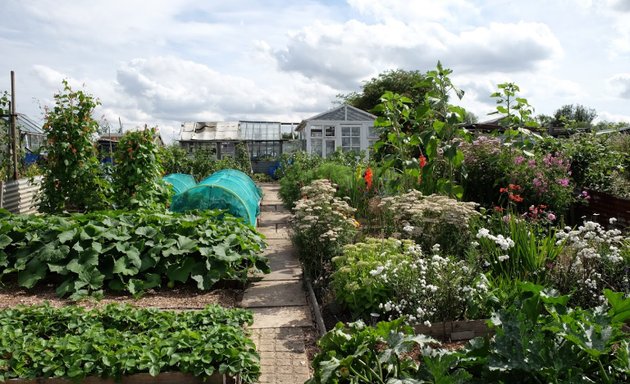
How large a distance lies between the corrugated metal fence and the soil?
3.53 m

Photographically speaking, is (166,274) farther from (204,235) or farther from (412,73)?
(412,73)

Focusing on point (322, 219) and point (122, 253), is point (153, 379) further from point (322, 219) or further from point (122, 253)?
point (322, 219)

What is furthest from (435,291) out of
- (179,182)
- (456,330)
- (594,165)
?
(179,182)

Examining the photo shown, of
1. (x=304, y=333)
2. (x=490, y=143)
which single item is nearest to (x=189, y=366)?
(x=304, y=333)

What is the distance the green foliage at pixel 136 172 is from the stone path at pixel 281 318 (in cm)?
196

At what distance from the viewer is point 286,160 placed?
750 inches

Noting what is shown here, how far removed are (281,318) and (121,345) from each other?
4.89 feet

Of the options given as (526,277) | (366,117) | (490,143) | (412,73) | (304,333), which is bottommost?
(304,333)

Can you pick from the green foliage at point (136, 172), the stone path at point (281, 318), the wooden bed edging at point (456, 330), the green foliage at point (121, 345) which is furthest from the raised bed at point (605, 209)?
the green foliage at point (136, 172)

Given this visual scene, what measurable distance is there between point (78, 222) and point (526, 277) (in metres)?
4.46

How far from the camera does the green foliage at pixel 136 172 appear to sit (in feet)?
25.1

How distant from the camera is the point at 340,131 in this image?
26.8m

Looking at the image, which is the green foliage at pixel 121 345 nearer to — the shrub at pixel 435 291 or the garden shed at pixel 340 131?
the shrub at pixel 435 291

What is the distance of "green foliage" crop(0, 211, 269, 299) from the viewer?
5.20m
